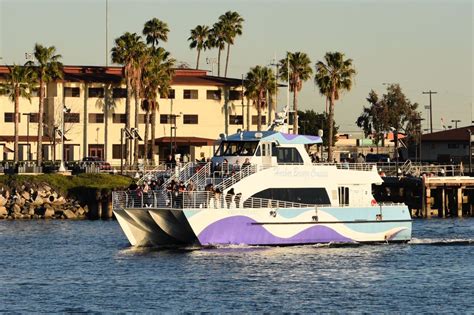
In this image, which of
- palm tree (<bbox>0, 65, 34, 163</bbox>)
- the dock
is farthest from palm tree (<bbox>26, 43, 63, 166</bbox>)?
the dock

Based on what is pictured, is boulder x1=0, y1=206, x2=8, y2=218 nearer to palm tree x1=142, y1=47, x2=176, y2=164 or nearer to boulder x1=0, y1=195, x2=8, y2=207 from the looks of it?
boulder x1=0, y1=195, x2=8, y2=207

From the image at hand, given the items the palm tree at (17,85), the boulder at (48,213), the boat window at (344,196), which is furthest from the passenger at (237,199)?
the palm tree at (17,85)

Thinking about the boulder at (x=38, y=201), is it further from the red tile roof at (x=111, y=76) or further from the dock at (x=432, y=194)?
the red tile roof at (x=111, y=76)

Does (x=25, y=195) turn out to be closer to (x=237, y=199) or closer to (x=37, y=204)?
(x=37, y=204)

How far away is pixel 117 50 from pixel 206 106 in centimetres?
1455

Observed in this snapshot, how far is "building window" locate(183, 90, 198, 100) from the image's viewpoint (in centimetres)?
12094

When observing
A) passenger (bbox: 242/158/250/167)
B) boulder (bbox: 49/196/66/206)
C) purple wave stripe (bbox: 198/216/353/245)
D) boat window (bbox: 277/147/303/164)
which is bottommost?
purple wave stripe (bbox: 198/216/353/245)

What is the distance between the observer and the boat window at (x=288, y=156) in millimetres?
54719

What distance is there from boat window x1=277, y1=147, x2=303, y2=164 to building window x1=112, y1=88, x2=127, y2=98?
215 feet

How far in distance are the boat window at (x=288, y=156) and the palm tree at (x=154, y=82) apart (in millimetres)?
55654

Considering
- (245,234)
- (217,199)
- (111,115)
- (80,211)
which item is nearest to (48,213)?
(80,211)

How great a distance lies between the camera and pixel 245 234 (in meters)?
52.1

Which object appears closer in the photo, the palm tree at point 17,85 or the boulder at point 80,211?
the boulder at point 80,211

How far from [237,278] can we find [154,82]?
6922cm
